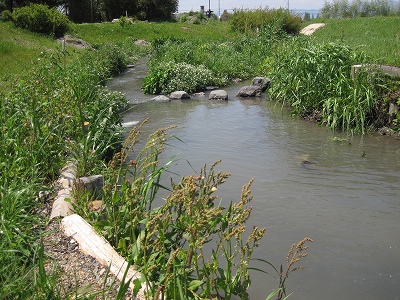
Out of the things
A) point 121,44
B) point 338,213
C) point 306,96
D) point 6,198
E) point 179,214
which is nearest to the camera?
point 179,214

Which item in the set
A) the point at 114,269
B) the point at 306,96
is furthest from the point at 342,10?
the point at 114,269

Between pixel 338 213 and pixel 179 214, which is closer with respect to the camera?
pixel 179 214

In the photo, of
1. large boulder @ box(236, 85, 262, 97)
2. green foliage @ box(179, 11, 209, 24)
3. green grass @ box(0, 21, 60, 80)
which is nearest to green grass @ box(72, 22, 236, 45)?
green grass @ box(0, 21, 60, 80)

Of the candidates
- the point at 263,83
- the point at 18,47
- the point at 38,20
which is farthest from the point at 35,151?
the point at 38,20

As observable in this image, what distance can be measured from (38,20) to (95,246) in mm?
28466

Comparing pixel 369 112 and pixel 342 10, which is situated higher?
pixel 342 10

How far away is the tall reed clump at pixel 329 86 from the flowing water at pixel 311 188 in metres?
0.41

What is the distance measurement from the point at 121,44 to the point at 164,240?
2695 cm

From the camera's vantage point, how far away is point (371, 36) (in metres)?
23.2

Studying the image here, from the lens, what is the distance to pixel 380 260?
5.55m

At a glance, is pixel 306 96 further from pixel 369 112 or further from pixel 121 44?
pixel 121 44

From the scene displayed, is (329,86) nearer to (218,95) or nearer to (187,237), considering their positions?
(218,95)

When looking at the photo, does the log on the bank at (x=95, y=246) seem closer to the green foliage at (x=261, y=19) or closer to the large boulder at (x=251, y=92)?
the large boulder at (x=251, y=92)

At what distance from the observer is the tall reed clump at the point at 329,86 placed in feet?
35.8
